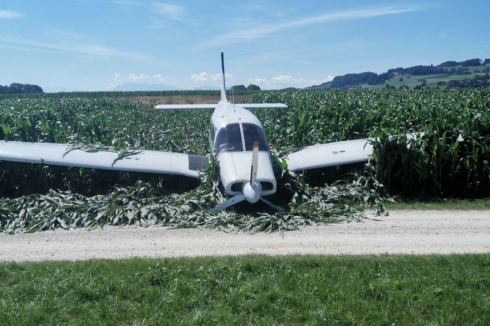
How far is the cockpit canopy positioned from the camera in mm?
12594

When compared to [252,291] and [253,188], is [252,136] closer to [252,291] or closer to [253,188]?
[253,188]

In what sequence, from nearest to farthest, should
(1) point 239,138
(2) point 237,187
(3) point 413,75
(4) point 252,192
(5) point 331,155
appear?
(4) point 252,192
(2) point 237,187
(1) point 239,138
(5) point 331,155
(3) point 413,75

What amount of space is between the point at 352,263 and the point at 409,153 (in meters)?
6.83

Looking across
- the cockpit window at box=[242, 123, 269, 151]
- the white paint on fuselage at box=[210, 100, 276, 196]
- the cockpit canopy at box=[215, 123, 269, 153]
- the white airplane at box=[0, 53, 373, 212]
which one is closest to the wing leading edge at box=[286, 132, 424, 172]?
the white airplane at box=[0, 53, 373, 212]

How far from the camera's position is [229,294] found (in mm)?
6516

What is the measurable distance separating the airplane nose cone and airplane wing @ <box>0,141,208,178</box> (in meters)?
2.81

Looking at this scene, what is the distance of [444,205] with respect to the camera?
1259 centimetres

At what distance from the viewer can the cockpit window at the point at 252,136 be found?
12.6 meters

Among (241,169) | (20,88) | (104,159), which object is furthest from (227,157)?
(20,88)

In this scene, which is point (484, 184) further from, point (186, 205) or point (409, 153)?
point (186, 205)

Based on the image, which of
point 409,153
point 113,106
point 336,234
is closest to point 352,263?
point 336,234

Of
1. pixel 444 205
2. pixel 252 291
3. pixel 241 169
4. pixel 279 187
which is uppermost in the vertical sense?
pixel 241 169

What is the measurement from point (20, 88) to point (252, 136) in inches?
3842

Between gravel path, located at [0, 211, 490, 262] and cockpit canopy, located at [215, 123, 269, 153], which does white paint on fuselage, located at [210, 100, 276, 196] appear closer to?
cockpit canopy, located at [215, 123, 269, 153]
